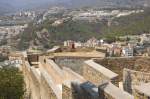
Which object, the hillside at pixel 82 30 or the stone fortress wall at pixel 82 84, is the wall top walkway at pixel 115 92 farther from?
the hillside at pixel 82 30

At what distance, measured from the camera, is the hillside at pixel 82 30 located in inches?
4675

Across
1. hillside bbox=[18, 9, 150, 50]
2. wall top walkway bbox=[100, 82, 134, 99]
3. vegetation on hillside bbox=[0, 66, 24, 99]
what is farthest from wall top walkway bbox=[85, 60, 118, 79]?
hillside bbox=[18, 9, 150, 50]

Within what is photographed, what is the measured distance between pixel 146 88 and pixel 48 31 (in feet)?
414

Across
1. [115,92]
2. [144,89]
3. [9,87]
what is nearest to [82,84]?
[115,92]

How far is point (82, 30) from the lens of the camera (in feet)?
427

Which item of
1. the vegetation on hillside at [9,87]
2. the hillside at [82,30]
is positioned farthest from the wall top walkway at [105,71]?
the hillside at [82,30]

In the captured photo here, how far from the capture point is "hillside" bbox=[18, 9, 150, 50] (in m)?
119

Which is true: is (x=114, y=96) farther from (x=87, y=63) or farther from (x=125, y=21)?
(x=125, y=21)

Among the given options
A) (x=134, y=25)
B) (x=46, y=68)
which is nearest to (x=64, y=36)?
(x=134, y=25)

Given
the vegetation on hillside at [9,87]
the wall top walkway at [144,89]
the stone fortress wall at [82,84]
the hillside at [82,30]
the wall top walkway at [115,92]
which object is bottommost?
the hillside at [82,30]

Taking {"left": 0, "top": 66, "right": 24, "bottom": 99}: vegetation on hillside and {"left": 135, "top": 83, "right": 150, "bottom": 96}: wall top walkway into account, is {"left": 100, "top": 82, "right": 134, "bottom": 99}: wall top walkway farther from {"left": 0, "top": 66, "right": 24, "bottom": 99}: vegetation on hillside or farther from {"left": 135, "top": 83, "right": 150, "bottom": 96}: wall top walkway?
{"left": 0, "top": 66, "right": 24, "bottom": 99}: vegetation on hillside

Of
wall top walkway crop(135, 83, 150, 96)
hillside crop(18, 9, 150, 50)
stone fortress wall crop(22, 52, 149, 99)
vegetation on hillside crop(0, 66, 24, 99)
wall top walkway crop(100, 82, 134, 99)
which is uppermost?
wall top walkway crop(135, 83, 150, 96)

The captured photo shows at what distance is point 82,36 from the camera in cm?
12838

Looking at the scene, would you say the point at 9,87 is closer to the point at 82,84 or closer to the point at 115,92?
the point at 82,84
